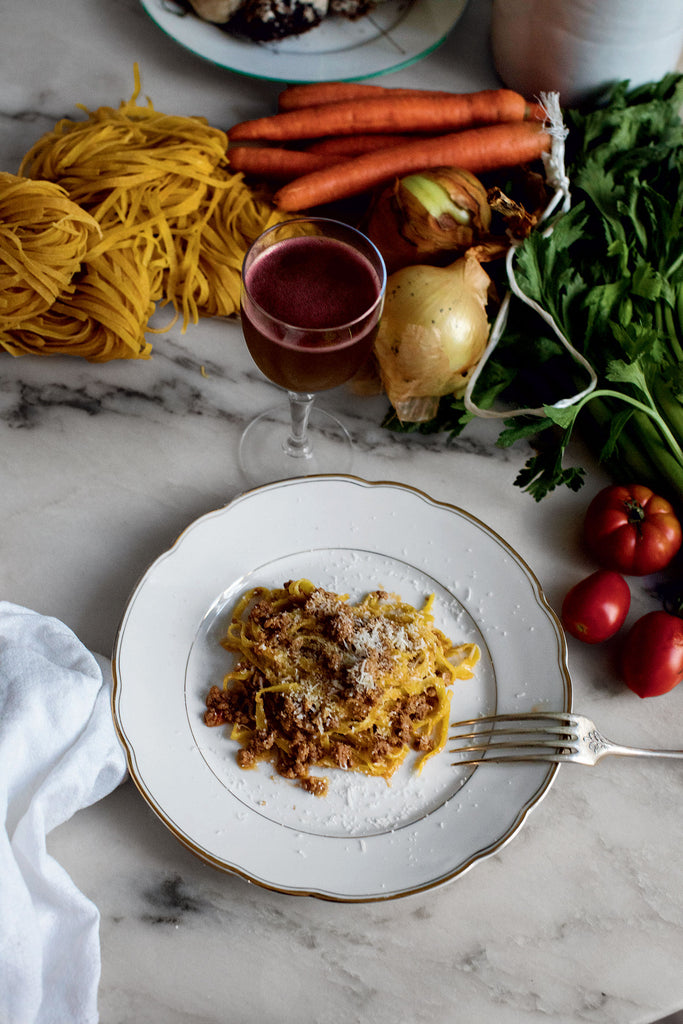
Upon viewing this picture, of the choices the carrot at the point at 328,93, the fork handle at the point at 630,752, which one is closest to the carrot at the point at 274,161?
the carrot at the point at 328,93

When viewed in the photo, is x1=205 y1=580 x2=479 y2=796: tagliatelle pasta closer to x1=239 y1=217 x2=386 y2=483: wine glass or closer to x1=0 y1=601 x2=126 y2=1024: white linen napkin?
x1=0 y1=601 x2=126 y2=1024: white linen napkin

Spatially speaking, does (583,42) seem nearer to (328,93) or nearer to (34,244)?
(328,93)

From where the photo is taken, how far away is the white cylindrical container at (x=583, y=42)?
1729 millimetres

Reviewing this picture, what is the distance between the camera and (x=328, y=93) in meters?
1.90

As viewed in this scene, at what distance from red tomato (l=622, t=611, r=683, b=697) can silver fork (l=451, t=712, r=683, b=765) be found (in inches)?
4.2

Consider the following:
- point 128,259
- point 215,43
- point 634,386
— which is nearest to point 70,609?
point 128,259

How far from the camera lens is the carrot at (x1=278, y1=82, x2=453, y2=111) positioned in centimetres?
190

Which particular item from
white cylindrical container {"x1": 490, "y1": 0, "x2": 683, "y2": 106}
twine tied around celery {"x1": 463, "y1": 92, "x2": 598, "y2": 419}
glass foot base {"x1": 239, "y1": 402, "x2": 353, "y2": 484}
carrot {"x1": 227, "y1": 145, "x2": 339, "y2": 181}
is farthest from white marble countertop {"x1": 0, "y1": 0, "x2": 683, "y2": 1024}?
white cylindrical container {"x1": 490, "y1": 0, "x2": 683, "y2": 106}

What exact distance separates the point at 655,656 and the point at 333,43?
4.97 feet

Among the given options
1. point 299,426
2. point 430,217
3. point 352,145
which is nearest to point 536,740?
point 299,426

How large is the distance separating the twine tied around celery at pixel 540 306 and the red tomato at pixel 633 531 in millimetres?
193

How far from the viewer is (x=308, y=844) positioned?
1.23 m

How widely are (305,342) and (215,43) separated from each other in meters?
1.07

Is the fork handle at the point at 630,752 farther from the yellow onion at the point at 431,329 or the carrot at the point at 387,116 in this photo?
the carrot at the point at 387,116
